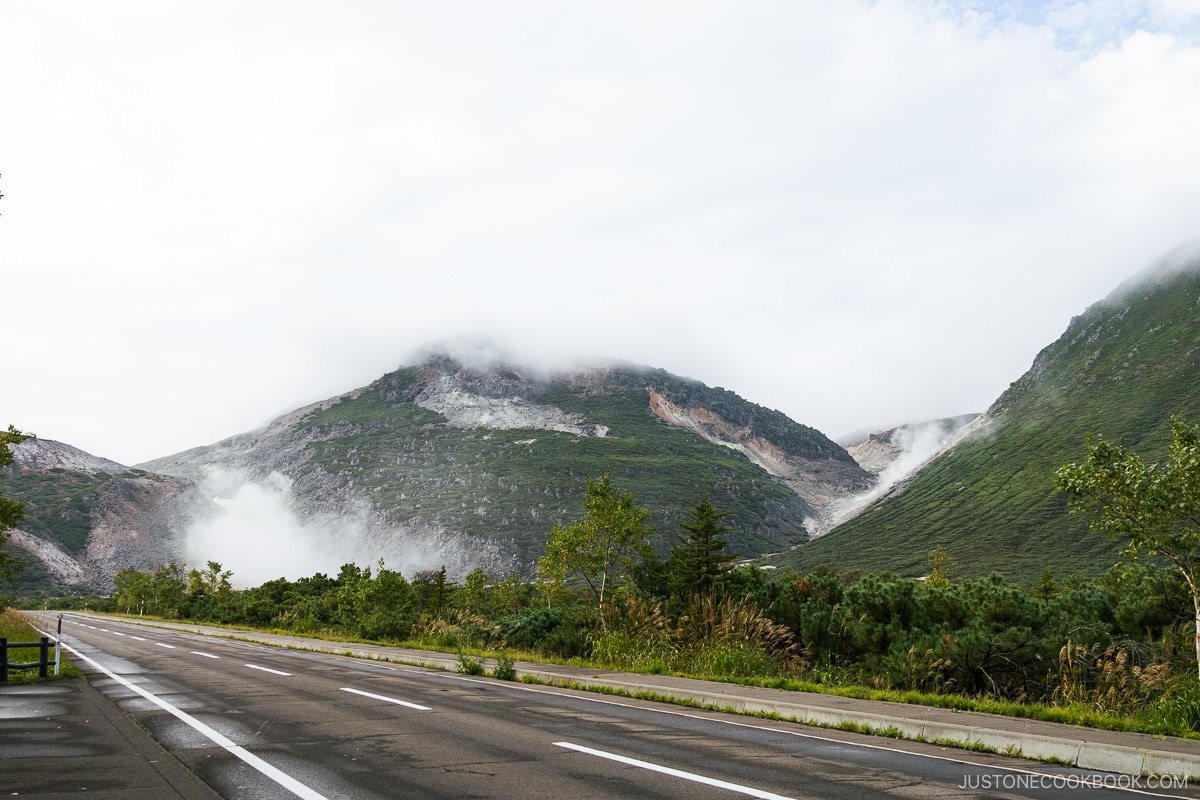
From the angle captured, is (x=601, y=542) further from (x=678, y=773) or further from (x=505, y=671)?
(x=678, y=773)

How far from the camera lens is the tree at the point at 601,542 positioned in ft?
107

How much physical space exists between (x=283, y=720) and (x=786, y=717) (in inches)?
300

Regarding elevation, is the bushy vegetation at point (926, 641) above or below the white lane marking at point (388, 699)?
above

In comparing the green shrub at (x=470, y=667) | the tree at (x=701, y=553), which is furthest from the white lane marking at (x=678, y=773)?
the tree at (x=701, y=553)

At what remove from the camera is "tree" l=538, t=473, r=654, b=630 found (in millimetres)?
32656

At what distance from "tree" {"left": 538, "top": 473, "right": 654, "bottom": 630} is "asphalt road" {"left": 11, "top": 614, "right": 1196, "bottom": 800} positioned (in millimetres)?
16394

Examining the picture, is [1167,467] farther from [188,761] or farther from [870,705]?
[188,761]

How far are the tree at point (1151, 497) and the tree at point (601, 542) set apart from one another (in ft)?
61.6

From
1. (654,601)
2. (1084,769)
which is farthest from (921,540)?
(1084,769)

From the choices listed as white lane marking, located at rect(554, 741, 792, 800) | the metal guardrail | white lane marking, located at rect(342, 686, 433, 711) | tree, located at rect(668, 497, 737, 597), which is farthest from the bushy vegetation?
the metal guardrail

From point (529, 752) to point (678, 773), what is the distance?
205 centimetres

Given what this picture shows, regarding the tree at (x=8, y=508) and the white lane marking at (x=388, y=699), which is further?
the tree at (x=8, y=508)

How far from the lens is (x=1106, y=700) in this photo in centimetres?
1270

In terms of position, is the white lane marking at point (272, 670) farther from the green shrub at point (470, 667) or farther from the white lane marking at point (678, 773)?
the white lane marking at point (678, 773)
